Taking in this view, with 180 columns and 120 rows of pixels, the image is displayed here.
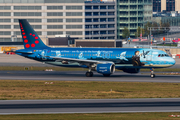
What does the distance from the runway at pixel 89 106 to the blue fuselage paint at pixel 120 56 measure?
68.2ft

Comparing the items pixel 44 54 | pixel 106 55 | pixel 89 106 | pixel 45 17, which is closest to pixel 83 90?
pixel 89 106

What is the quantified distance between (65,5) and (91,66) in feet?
391

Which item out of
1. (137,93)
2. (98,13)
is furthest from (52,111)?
(98,13)

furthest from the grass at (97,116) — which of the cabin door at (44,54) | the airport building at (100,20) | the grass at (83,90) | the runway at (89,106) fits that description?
the airport building at (100,20)

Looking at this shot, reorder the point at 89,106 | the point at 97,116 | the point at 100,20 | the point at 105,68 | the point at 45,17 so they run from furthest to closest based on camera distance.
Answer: the point at 100,20, the point at 45,17, the point at 105,68, the point at 89,106, the point at 97,116

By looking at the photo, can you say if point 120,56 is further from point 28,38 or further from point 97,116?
point 97,116

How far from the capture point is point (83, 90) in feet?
139

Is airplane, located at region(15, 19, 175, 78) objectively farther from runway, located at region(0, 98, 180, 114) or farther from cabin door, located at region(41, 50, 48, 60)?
runway, located at region(0, 98, 180, 114)

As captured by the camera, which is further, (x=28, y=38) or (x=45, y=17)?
(x=45, y=17)

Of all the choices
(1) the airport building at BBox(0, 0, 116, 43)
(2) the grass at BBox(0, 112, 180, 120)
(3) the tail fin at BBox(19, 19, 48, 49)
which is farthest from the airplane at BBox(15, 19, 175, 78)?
(1) the airport building at BBox(0, 0, 116, 43)

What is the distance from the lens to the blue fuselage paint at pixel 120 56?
182 ft

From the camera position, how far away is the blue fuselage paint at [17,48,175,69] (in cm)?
5562

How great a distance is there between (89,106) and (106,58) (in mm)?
26848

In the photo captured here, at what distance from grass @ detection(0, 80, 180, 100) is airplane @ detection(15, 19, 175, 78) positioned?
7756 millimetres
